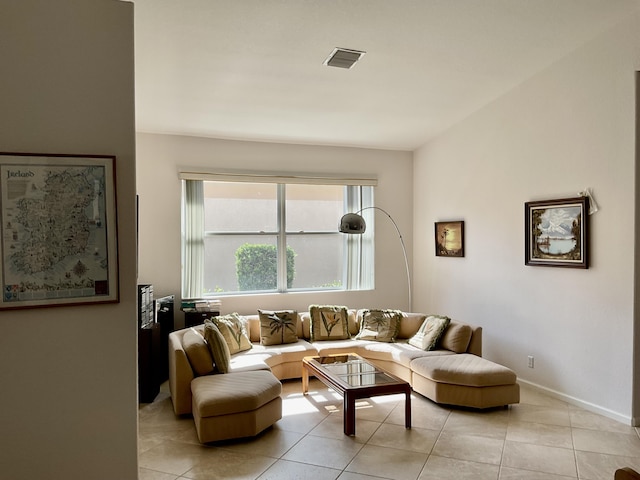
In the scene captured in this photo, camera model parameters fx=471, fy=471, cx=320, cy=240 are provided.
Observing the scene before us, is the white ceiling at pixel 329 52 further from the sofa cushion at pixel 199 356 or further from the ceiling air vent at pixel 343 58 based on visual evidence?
the sofa cushion at pixel 199 356

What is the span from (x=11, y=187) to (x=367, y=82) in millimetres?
3475

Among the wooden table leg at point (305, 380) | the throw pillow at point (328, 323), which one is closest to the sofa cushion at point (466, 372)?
the wooden table leg at point (305, 380)

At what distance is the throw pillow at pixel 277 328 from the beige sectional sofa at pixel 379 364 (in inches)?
3.1

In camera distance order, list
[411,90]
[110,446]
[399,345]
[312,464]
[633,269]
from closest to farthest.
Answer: [110,446], [312,464], [633,269], [411,90], [399,345]

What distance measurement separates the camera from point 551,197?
4711 millimetres

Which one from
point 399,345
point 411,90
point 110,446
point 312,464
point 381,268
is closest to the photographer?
point 110,446

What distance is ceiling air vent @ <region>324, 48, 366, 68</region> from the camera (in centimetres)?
411

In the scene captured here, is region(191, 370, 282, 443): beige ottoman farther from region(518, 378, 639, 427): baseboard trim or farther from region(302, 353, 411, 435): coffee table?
region(518, 378, 639, 427): baseboard trim

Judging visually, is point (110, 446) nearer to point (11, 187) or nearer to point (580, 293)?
point (11, 187)

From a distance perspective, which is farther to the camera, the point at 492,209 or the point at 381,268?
the point at 381,268

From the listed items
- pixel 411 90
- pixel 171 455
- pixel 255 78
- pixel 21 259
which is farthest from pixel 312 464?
pixel 411 90

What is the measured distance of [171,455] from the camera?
134 inches

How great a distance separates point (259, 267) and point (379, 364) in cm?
206

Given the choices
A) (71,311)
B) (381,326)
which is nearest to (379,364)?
(381,326)
